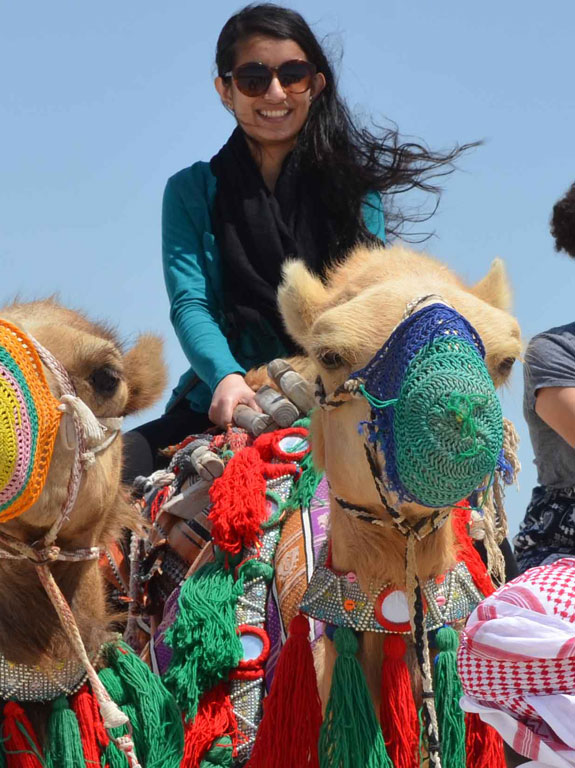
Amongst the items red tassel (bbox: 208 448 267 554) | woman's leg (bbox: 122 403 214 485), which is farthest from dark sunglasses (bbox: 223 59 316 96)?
red tassel (bbox: 208 448 267 554)

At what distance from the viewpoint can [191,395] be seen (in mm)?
5273

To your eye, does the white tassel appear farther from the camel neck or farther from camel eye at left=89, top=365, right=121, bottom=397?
camel eye at left=89, top=365, right=121, bottom=397

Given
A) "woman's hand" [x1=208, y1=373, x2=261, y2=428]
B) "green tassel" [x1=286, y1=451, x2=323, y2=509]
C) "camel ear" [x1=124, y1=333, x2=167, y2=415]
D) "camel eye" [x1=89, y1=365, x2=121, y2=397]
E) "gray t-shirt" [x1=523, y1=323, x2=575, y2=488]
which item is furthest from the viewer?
"woman's hand" [x1=208, y1=373, x2=261, y2=428]

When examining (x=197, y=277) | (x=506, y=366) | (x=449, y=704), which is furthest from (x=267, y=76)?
(x=449, y=704)

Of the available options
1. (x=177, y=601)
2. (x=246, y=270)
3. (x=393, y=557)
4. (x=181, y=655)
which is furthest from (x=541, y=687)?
(x=246, y=270)

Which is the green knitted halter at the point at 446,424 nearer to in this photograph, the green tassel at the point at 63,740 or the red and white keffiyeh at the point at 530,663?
the red and white keffiyeh at the point at 530,663

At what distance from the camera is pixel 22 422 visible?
3.34m

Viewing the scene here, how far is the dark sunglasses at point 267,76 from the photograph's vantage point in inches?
202

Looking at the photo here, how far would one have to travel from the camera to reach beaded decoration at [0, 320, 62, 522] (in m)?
3.29

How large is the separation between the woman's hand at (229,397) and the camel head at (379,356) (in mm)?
760

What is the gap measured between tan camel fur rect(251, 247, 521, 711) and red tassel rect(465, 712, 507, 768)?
282mm

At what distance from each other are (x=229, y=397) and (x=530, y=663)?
236 centimetres

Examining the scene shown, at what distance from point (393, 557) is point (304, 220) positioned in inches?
80.9

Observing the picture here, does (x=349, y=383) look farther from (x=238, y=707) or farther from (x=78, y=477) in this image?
(x=238, y=707)
